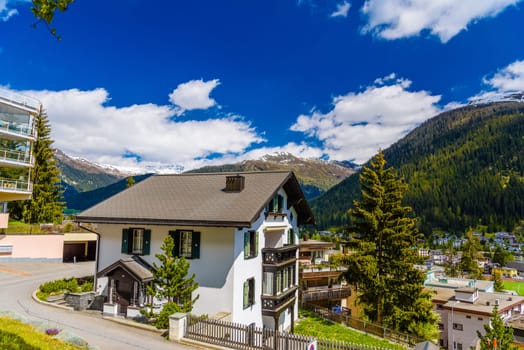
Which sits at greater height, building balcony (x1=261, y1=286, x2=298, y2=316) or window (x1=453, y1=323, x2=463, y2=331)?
building balcony (x1=261, y1=286, x2=298, y2=316)

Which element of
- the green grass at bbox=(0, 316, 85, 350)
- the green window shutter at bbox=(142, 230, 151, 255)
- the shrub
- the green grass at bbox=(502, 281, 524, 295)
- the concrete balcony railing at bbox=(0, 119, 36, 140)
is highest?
the concrete balcony railing at bbox=(0, 119, 36, 140)

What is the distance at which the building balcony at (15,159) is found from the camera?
36281 mm

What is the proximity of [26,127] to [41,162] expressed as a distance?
15699mm

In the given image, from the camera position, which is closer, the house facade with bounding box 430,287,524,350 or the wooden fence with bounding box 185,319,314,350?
the wooden fence with bounding box 185,319,314,350

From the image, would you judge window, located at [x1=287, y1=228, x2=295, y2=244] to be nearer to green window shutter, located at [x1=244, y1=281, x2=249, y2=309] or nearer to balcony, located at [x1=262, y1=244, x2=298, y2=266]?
balcony, located at [x1=262, y1=244, x2=298, y2=266]

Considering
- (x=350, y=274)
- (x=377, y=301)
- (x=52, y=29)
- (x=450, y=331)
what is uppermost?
(x=52, y=29)

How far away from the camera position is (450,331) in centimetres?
5141

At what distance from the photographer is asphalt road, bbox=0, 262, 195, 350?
1559 cm

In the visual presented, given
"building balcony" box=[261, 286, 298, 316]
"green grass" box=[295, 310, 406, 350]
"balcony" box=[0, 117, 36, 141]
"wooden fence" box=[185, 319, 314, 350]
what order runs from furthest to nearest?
1. "balcony" box=[0, 117, 36, 141]
2. "green grass" box=[295, 310, 406, 350]
3. "building balcony" box=[261, 286, 298, 316]
4. "wooden fence" box=[185, 319, 314, 350]

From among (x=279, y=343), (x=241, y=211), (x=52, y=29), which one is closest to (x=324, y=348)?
(x=279, y=343)

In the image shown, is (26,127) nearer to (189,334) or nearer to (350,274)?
(189,334)

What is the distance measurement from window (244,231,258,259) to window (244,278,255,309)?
1.48 metres

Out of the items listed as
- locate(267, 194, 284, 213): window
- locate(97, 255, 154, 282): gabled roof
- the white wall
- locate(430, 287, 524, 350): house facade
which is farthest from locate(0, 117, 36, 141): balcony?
locate(430, 287, 524, 350): house facade

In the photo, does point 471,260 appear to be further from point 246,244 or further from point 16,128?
point 16,128
